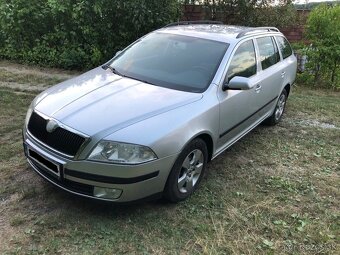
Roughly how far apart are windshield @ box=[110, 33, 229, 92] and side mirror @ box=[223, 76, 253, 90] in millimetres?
198

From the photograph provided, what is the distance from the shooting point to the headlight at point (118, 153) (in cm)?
320

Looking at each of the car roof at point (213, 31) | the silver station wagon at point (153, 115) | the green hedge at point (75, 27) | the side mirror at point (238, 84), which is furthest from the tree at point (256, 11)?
the side mirror at point (238, 84)

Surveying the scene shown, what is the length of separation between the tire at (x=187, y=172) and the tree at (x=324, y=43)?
592cm

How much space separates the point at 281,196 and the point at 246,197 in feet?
1.25

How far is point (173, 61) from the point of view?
175 inches

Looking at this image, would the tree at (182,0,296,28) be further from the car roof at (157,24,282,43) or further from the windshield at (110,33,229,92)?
the windshield at (110,33,229,92)

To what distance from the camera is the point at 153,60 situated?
453 cm

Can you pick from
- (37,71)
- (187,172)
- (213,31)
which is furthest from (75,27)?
(187,172)

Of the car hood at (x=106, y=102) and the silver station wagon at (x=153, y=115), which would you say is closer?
the silver station wagon at (x=153, y=115)

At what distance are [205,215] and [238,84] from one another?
4.43 feet

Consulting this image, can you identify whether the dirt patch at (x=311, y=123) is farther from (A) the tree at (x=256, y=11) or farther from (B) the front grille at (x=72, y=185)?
(B) the front grille at (x=72, y=185)

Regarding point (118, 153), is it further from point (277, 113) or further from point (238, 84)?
point (277, 113)

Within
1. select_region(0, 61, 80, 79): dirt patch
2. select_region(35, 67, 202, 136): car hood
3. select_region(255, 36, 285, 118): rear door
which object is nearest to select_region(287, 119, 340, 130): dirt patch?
select_region(255, 36, 285, 118): rear door

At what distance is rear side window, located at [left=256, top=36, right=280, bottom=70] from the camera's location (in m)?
5.20
